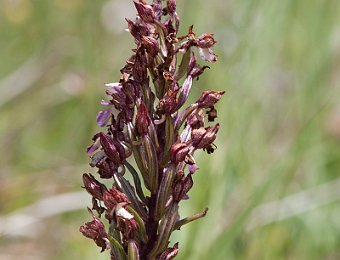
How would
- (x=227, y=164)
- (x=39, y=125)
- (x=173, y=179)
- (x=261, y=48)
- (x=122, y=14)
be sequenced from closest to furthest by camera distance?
(x=173, y=179) < (x=227, y=164) < (x=261, y=48) < (x=39, y=125) < (x=122, y=14)

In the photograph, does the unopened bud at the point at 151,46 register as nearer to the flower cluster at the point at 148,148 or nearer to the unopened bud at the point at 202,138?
the flower cluster at the point at 148,148

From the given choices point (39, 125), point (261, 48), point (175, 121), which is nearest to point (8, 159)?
point (39, 125)

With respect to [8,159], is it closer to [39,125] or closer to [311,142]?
[39,125]

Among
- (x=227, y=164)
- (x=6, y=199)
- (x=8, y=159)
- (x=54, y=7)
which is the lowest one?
(x=227, y=164)

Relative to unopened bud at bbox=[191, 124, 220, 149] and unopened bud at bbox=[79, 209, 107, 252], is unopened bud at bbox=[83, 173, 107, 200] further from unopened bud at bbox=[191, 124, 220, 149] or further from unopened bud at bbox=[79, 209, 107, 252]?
unopened bud at bbox=[191, 124, 220, 149]

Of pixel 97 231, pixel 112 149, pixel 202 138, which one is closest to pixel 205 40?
pixel 202 138

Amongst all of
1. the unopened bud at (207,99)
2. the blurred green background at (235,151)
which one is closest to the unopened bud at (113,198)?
the unopened bud at (207,99)

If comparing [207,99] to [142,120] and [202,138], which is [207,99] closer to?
[202,138]

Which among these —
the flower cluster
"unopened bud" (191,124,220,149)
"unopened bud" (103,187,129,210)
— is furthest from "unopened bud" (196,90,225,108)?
"unopened bud" (103,187,129,210)
